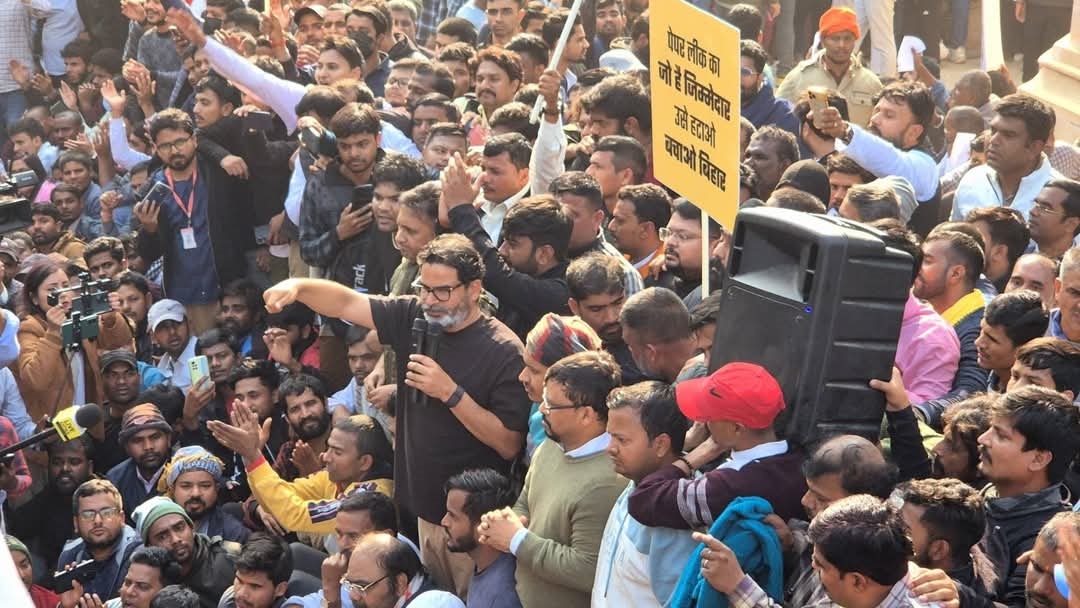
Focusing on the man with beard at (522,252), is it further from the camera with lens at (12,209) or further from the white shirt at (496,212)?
the camera with lens at (12,209)

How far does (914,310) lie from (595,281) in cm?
116

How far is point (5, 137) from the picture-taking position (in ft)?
47.3

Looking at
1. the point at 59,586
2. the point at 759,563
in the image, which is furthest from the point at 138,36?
the point at 759,563

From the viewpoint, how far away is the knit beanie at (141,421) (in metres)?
8.45

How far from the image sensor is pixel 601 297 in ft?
19.6

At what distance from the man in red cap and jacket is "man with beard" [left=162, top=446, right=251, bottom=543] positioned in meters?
3.75

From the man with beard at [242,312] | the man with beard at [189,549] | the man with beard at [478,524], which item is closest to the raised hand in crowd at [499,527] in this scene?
the man with beard at [478,524]

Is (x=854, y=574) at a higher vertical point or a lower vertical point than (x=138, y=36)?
higher

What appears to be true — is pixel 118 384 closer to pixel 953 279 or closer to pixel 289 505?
pixel 289 505

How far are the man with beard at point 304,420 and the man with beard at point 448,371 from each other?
1.86m

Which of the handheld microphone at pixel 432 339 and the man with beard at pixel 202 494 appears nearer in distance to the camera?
the handheld microphone at pixel 432 339

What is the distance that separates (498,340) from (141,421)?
3197 mm

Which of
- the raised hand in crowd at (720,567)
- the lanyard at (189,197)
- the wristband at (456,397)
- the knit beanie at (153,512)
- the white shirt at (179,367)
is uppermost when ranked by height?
the raised hand in crowd at (720,567)

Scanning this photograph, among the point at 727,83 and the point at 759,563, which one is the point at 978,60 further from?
the point at 759,563
